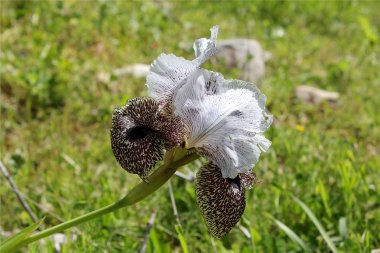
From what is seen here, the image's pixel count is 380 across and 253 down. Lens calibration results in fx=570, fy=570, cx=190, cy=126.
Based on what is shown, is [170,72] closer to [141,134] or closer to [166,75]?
[166,75]

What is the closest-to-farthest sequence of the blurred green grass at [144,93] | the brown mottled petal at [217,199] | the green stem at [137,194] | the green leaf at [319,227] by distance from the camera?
1. the green stem at [137,194]
2. the brown mottled petal at [217,199]
3. the green leaf at [319,227]
4. the blurred green grass at [144,93]

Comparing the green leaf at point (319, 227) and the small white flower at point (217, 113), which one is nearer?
the small white flower at point (217, 113)

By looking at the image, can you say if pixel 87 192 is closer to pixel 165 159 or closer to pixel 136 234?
pixel 136 234

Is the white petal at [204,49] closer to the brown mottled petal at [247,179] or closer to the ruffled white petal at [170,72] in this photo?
the ruffled white petal at [170,72]

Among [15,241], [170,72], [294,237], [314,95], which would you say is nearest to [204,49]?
[170,72]

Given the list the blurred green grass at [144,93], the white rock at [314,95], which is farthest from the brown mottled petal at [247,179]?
the white rock at [314,95]

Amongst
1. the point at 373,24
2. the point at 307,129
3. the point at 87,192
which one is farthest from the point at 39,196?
the point at 373,24
